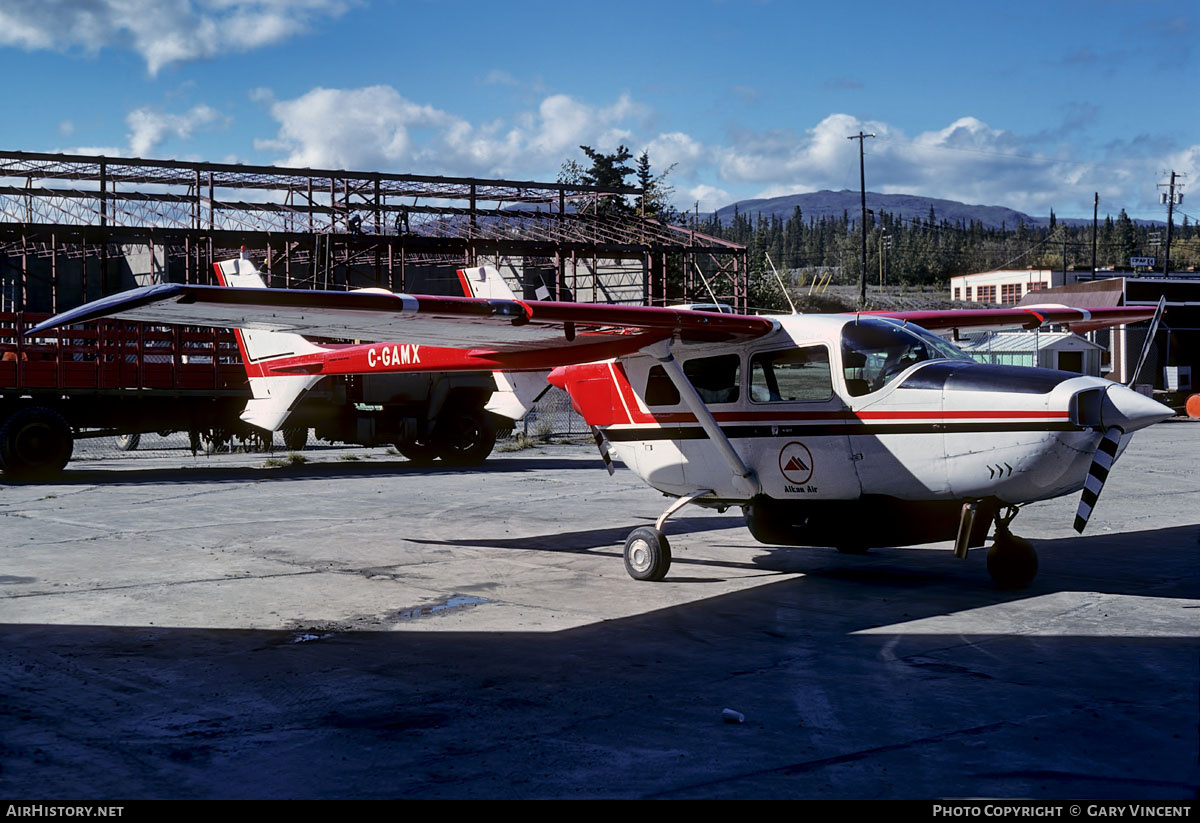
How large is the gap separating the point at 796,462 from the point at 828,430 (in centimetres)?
42

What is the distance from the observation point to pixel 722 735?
16.8 feet

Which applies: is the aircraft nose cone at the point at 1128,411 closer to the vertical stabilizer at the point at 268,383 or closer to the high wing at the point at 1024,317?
the high wing at the point at 1024,317

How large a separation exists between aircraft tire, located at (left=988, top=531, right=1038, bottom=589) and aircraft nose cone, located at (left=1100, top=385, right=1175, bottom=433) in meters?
1.46

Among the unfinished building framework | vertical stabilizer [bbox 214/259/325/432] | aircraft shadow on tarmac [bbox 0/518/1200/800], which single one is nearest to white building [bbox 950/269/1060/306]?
the unfinished building framework

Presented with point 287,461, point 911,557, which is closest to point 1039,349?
point 287,461

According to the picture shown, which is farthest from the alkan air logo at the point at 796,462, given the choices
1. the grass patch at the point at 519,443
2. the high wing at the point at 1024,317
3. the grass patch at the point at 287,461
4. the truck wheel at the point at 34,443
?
the grass patch at the point at 519,443

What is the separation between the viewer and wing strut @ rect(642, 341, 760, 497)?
30.7ft

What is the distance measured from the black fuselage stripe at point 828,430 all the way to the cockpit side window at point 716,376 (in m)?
0.30

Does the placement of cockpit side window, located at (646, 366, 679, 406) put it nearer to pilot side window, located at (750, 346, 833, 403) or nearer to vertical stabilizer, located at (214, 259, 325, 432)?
pilot side window, located at (750, 346, 833, 403)

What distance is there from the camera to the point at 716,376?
32.0 feet

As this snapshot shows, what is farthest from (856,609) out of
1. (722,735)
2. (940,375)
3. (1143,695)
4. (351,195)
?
(351,195)

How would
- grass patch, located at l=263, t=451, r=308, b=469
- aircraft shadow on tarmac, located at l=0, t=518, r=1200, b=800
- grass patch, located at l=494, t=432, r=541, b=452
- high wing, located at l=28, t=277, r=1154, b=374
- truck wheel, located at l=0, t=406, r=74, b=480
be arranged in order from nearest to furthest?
aircraft shadow on tarmac, located at l=0, t=518, r=1200, b=800
high wing, located at l=28, t=277, r=1154, b=374
truck wheel, located at l=0, t=406, r=74, b=480
grass patch, located at l=263, t=451, r=308, b=469
grass patch, located at l=494, t=432, r=541, b=452

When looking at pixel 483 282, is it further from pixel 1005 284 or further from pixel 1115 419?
pixel 1005 284

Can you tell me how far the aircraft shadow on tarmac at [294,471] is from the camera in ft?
58.7
